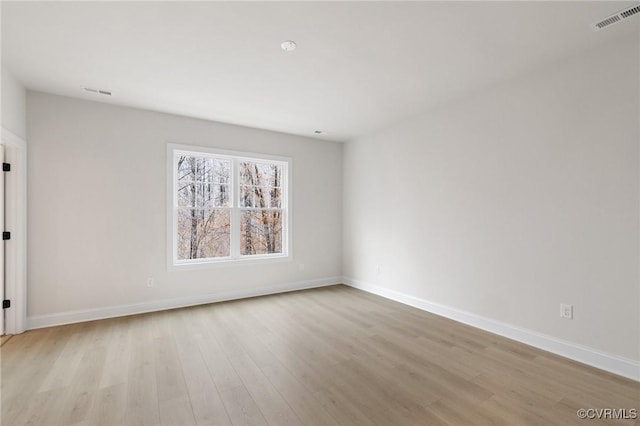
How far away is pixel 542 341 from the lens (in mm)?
2912

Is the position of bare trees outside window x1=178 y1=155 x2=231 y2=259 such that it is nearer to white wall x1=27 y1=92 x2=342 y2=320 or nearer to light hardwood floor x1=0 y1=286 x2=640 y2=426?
white wall x1=27 y1=92 x2=342 y2=320

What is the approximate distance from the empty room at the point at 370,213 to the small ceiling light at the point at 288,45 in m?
0.07

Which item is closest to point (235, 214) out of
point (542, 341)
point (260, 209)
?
point (260, 209)

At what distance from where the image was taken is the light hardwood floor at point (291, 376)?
194 cm

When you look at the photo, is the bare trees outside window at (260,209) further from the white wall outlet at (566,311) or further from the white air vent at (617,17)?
the white air vent at (617,17)

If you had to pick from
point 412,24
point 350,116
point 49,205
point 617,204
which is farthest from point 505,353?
point 49,205

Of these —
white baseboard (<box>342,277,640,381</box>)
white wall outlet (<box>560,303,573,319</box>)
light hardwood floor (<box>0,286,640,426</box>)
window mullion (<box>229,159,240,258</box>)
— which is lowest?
light hardwood floor (<box>0,286,640,426</box>)

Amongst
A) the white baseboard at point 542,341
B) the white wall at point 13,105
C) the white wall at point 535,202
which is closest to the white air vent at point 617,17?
the white wall at point 535,202

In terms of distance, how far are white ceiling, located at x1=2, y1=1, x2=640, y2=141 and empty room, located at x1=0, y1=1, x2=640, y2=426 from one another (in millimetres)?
24

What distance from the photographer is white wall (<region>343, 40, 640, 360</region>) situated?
8.11ft

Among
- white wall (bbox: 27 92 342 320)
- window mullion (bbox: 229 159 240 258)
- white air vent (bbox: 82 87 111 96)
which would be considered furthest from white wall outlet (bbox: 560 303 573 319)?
white air vent (bbox: 82 87 111 96)

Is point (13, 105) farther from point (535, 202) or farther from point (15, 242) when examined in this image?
point (535, 202)

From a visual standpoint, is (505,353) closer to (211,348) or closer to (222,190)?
(211,348)

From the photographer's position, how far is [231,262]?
4.66m
